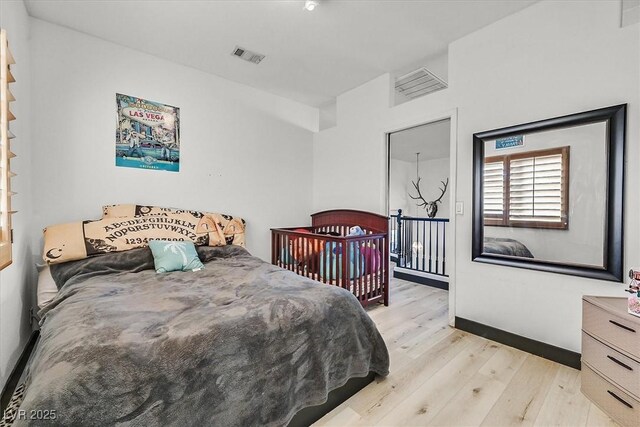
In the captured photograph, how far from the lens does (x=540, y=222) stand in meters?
2.13

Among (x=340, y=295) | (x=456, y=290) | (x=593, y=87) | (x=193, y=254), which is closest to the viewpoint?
(x=340, y=295)

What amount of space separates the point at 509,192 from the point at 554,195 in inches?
11.4

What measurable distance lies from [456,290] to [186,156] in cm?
312

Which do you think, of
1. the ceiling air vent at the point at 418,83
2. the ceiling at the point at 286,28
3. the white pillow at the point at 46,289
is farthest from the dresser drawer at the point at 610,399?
the white pillow at the point at 46,289

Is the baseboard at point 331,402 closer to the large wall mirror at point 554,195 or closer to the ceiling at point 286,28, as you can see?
the large wall mirror at point 554,195

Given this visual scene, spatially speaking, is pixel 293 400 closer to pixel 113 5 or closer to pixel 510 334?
pixel 510 334

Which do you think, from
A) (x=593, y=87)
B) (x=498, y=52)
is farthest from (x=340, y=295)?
(x=498, y=52)

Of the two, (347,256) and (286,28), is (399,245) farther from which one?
(286,28)

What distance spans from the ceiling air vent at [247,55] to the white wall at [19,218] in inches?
61.4

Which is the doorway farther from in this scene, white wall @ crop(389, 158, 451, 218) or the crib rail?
the crib rail

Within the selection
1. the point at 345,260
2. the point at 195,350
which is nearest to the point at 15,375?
the point at 195,350

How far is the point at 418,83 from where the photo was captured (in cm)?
342

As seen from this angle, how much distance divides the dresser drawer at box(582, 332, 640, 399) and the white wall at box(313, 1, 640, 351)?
0.37 metres

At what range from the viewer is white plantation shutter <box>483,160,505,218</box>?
2320 mm
